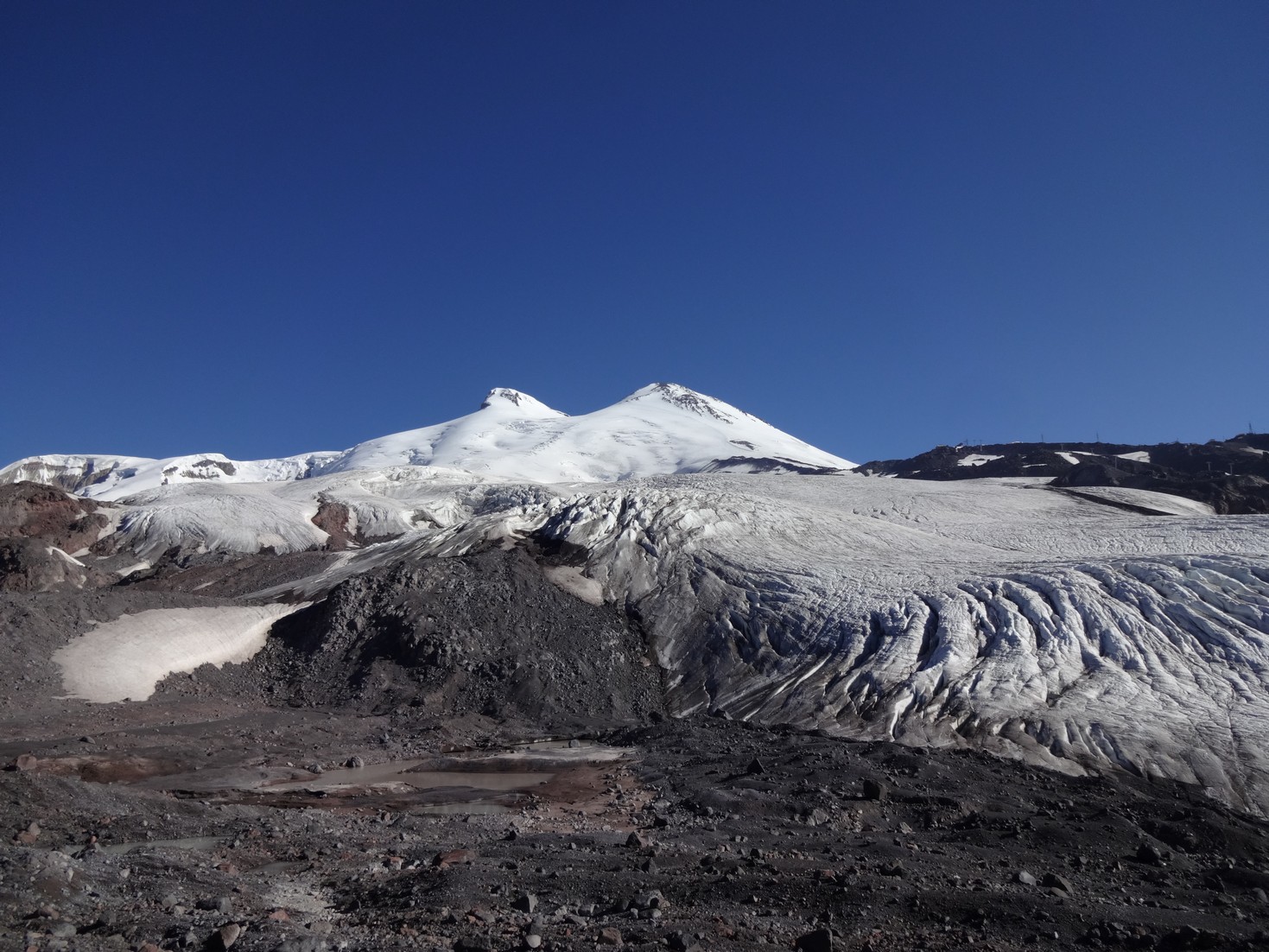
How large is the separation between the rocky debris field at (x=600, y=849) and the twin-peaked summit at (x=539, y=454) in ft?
344

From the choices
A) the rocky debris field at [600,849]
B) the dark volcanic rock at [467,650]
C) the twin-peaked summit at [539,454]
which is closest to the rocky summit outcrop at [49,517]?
the dark volcanic rock at [467,650]

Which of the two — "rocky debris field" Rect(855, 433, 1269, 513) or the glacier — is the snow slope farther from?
"rocky debris field" Rect(855, 433, 1269, 513)

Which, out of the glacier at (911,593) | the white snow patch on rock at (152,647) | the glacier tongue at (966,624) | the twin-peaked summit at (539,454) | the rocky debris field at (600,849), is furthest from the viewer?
the twin-peaked summit at (539,454)

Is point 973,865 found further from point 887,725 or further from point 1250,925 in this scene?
point 887,725

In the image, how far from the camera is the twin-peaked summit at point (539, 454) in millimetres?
139625

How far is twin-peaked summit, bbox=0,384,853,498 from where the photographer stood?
13962cm

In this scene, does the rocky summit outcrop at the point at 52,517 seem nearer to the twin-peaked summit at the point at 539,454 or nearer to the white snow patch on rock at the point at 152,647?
the white snow patch on rock at the point at 152,647

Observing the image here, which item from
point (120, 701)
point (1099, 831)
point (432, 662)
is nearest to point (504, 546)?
point (432, 662)

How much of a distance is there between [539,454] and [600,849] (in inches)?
5386

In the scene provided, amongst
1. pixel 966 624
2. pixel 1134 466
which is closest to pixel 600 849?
pixel 966 624

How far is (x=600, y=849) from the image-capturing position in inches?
504

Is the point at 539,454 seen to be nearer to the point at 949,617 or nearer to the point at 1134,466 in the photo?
the point at 1134,466

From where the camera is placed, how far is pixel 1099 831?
13664mm

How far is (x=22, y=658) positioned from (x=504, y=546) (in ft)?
50.5
